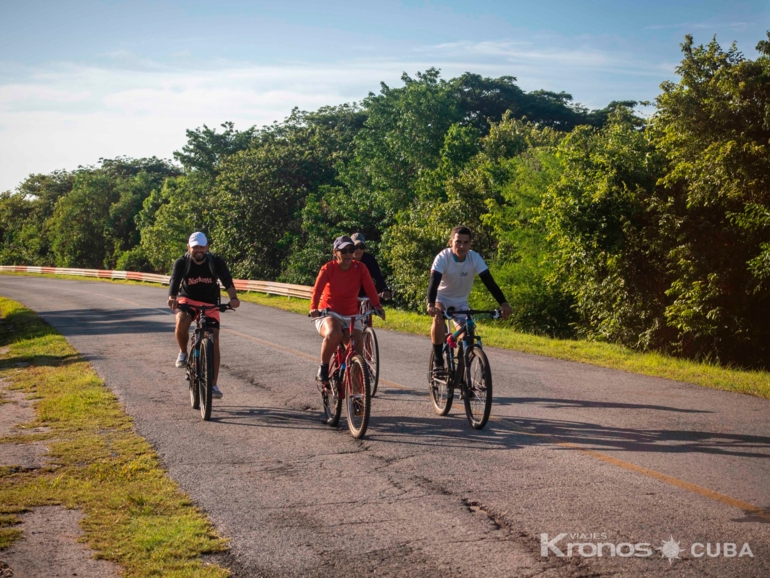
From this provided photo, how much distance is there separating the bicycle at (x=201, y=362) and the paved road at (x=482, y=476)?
0.30 m

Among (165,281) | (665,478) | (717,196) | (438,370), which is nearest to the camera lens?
(665,478)

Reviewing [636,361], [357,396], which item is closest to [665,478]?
[357,396]

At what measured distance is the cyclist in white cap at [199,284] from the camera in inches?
383

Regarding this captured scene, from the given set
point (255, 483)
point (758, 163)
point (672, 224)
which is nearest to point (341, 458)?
point (255, 483)

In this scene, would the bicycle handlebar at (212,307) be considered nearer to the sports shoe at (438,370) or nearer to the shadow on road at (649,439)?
the sports shoe at (438,370)

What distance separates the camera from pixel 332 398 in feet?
29.4

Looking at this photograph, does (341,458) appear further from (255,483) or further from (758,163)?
(758,163)

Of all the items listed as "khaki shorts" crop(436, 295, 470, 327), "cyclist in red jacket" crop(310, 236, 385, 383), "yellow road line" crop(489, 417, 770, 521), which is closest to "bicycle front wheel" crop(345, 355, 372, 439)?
"cyclist in red jacket" crop(310, 236, 385, 383)

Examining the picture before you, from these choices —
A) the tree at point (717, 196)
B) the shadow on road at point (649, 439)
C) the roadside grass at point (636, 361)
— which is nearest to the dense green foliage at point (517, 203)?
the tree at point (717, 196)

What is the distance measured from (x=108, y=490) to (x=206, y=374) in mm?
2800

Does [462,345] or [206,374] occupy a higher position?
[462,345]

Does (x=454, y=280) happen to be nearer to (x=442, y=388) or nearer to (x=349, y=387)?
(x=442, y=388)

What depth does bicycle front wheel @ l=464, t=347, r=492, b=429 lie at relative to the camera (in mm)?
8188

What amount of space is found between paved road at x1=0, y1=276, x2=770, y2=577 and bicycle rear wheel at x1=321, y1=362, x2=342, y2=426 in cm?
19
